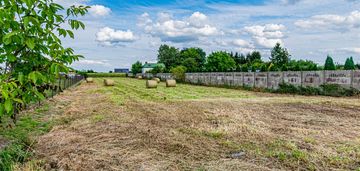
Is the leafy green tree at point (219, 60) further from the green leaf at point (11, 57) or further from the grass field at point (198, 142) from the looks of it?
the green leaf at point (11, 57)

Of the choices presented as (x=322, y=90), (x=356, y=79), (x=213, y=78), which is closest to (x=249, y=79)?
(x=213, y=78)

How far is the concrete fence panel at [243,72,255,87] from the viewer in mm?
22305

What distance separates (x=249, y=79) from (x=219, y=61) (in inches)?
2165

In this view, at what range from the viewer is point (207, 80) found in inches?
1211

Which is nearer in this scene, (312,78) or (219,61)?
(312,78)

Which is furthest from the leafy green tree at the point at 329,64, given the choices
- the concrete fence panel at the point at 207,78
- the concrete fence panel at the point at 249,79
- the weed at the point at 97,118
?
the concrete fence panel at the point at 207,78

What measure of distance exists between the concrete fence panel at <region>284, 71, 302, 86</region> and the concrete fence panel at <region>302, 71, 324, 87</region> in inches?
14.5

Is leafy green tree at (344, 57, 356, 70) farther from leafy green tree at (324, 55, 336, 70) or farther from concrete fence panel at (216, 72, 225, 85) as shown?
concrete fence panel at (216, 72, 225, 85)

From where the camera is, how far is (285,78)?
18734mm

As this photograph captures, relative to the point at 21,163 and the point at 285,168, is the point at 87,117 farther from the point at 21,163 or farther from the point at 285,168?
the point at 285,168

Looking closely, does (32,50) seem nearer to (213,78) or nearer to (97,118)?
(97,118)

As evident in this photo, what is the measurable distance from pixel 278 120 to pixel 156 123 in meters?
2.68

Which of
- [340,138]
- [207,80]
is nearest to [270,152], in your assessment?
[340,138]

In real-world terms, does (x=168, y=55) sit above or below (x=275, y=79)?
above
